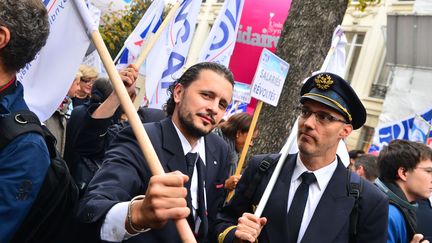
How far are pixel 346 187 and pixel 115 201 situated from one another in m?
1.17

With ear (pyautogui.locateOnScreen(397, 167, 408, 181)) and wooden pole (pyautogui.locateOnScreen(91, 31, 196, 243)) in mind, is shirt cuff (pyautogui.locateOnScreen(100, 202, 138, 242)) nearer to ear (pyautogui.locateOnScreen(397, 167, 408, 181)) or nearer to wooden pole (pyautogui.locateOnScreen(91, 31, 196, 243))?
wooden pole (pyautogui.locateOnScreen(91, 31, 196, 243))

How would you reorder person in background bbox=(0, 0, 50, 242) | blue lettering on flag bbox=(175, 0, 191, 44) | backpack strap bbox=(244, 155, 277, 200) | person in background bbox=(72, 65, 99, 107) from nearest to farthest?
person in background bbox=(0, 0, 50, 242)
backpack strap bbox=(244, 155, 277, 200)
blue lettering on flag bbox=(175, 0, 191, 44)
person in background bbox=(72, 65, 99, 107)

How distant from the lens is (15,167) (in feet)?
4.88

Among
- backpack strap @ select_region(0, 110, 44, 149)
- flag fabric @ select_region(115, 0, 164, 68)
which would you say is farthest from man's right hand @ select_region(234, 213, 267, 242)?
flag fabric @ select_region(115, 0, 164, 68)

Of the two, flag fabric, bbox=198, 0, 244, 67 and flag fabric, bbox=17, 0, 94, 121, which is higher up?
flag fabric, bbox=198, 0, 244, 67

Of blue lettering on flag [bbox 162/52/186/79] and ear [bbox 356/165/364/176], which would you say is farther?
ear [bbox 356/165/364/176]

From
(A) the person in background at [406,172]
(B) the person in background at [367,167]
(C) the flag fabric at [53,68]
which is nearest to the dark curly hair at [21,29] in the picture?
(C) the flag fabric at [53,68]

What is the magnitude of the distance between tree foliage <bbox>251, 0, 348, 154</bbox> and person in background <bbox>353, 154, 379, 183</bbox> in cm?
91

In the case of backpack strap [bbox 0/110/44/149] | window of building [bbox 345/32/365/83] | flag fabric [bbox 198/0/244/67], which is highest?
window of building [bbox 345/32/365/83]

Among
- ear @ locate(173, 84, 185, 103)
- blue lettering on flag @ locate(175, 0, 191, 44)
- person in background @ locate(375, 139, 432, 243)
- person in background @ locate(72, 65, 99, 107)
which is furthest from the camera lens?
person in background @ locate(72, 65, 99, 107)

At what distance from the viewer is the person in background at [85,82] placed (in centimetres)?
554

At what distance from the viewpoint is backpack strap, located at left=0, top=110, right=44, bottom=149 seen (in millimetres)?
1488

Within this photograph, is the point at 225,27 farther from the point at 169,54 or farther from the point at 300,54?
the point at 169,54

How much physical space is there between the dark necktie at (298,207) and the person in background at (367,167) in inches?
119
